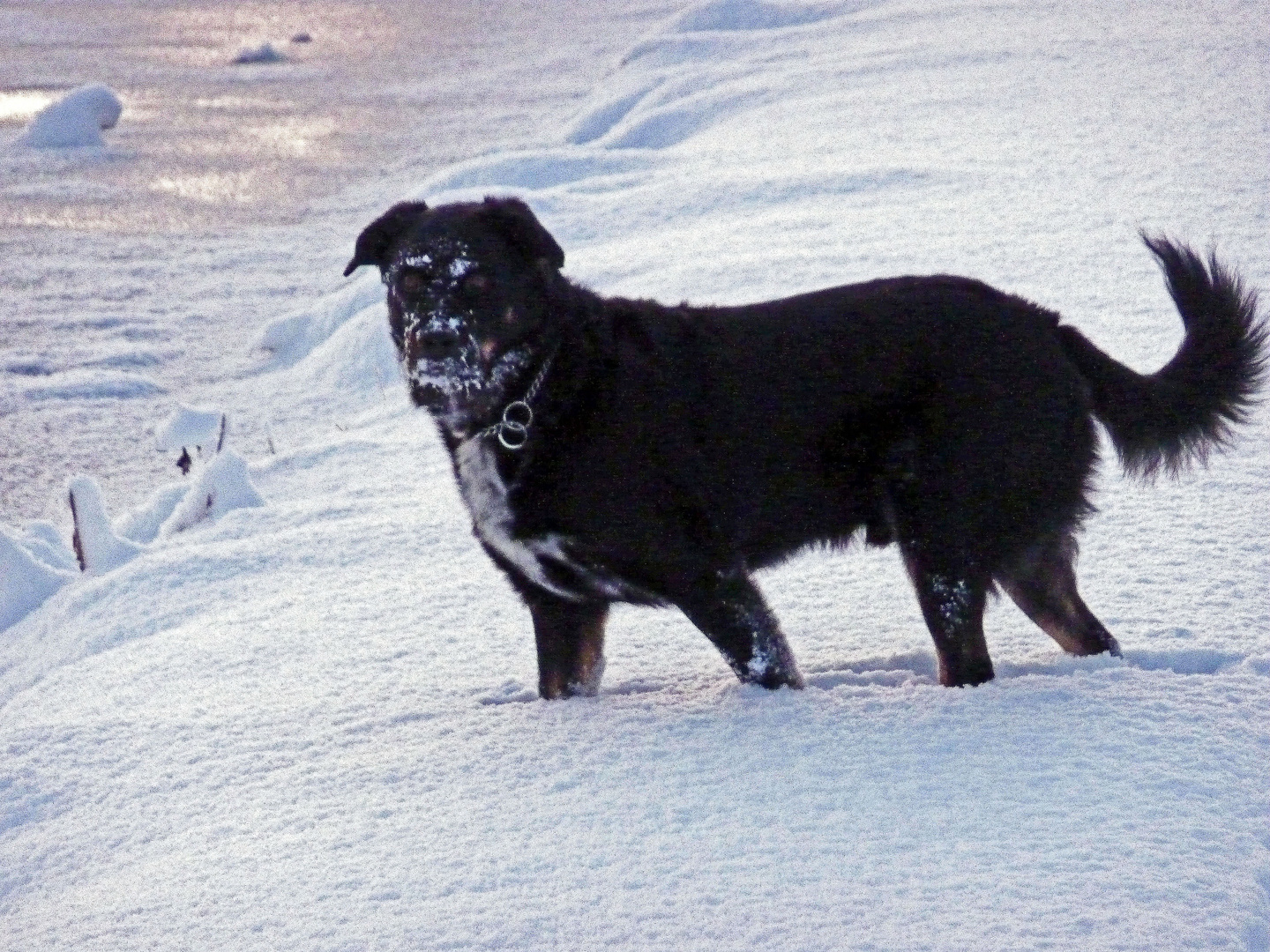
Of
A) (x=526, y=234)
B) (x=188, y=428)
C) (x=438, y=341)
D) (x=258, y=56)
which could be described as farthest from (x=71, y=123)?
(x=438, y=341)

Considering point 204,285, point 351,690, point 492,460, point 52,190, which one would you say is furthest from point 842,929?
point 52,190

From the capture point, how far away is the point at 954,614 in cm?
344

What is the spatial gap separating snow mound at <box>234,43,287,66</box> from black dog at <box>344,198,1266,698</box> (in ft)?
72.0

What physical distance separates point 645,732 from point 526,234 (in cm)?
115

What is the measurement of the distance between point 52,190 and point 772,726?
12.7 meters

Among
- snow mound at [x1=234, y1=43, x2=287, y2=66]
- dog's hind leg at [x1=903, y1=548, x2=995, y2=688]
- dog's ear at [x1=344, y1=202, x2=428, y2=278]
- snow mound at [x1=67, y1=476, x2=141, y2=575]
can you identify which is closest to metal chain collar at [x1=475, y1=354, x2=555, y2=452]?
dog's ear at [x1=344, y1=202, x2=428, y2=278]

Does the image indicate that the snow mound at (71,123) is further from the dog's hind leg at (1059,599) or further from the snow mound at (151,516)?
the dog's hind leg at (1059,599)

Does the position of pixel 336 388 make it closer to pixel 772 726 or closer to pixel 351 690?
pixel 351 690

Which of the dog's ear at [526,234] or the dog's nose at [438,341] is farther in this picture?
the dog's ear at [526,234]

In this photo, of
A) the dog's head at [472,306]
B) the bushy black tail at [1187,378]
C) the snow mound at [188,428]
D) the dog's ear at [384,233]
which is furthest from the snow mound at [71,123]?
the bushy black tail at [1187,378]

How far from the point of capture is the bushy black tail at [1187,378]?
3586mm

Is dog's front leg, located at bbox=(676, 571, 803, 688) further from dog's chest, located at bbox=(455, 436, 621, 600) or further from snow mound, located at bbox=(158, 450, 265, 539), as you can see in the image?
snow mound, located at bbox=(158, 450, 265, 539)

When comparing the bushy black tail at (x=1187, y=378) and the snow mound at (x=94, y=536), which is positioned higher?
the bushy black tail at (x=1187, y=378)

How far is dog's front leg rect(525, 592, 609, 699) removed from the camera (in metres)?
3.61
